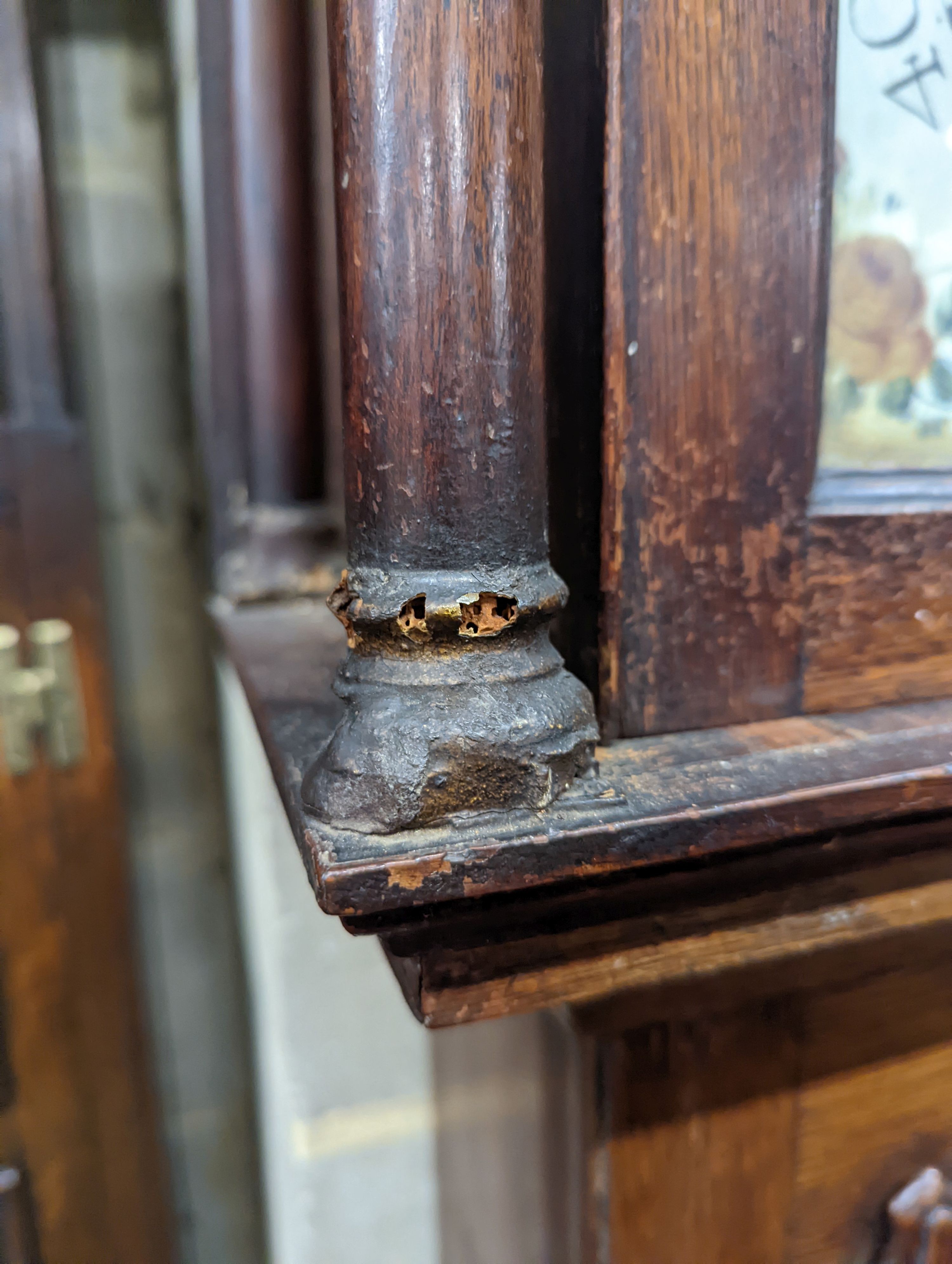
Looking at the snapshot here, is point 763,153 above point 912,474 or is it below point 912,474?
above

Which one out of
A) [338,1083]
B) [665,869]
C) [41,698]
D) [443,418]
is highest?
[443,418]

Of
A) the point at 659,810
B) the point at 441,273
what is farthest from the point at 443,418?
the point at 659,810

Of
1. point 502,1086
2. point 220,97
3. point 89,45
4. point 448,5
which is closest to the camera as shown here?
point 448,5

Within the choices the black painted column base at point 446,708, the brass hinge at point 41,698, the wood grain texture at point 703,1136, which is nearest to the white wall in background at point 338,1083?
Result: the brass hinge at point 41,698

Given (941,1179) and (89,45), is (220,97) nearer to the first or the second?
(89,45)

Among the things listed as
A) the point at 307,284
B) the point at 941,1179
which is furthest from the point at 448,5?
the point at 941,1179

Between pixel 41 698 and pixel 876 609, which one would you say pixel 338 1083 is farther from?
pixel 876 609

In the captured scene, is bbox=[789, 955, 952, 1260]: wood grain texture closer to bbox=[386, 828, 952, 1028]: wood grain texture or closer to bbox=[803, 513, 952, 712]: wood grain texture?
bbox=[386, 828, 952, 1028]: wood grain texture
